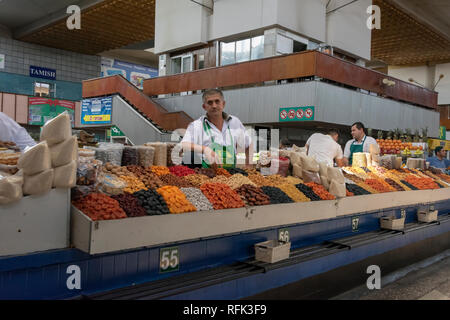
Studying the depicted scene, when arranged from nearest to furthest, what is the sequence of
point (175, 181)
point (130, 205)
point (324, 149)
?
point (130, 205) → point (175, 181) → point (324, 149)

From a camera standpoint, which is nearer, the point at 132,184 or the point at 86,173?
the point at 86,173

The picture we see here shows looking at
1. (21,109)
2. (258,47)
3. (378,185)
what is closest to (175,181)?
(378,185)

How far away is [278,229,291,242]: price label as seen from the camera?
122 inches

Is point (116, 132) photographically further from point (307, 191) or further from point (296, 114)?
point (307, 191)

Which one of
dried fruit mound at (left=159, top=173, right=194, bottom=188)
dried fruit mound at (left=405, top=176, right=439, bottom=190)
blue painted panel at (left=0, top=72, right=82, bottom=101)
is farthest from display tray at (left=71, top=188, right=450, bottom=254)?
blue painted panel at (left=0, top=72, right=82, bottom=101)

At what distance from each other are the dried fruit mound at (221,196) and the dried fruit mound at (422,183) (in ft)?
10.5

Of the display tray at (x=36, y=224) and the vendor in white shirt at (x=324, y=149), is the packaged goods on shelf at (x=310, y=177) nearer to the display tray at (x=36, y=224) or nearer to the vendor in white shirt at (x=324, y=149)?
the vendor in white shirt at (x=324, y=149)

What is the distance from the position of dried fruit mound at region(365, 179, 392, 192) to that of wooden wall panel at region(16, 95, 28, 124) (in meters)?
15.3

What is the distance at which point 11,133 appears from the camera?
334 cm

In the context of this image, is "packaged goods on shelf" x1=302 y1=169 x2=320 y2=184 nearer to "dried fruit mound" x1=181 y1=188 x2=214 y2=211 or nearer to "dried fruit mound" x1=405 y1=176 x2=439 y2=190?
"dried fruit mound" x1=181 y1=188 x2=214 y2=211

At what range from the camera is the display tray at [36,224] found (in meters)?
1.76

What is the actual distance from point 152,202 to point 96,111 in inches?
506
